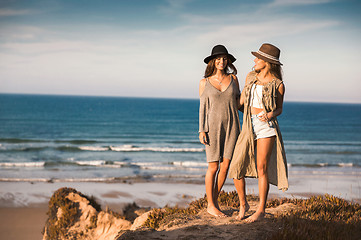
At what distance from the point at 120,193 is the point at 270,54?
34.7 ft

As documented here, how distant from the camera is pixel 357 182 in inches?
623

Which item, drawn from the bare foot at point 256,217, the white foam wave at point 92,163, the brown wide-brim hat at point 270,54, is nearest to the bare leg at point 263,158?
the bare foot at point 256,217

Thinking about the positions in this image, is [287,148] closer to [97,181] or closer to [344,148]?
[344,148]

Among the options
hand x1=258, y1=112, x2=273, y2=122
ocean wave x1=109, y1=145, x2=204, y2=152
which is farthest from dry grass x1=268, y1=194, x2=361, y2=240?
ocean wave x1=109, y1=145, x2=204, y2=152

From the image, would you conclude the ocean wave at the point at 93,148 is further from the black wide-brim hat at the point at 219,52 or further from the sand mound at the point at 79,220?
the black wide-brim hat at the point at 219,52

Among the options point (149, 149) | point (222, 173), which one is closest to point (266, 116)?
point (222, 173)

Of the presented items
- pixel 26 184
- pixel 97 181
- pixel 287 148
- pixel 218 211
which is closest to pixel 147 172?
pixel 97 181

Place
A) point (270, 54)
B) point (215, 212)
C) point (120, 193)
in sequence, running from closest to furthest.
Answer: 1. point (270, 54)
2. point (215, 212)
3. point (120, 193)

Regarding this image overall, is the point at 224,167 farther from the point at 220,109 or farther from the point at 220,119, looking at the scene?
the point at 220,109

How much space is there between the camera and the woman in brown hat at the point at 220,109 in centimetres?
486

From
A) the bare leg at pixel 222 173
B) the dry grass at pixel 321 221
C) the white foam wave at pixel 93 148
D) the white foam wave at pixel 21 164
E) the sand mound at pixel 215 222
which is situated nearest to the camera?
the dry grass at pixel 321 221

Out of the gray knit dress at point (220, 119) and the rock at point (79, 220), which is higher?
the gray knit dress at point (220, 119)

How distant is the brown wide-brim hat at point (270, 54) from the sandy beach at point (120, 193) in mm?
7901

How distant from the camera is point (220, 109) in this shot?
4855 mm
